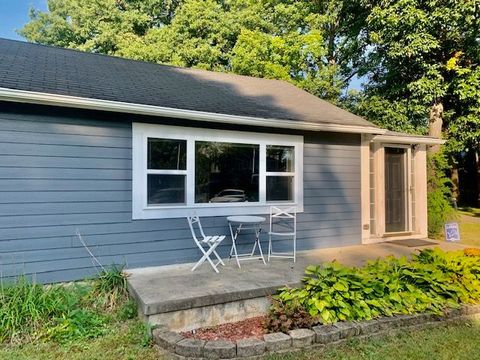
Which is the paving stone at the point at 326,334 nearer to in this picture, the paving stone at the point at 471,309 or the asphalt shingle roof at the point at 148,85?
the paving stone at the point at 471,309

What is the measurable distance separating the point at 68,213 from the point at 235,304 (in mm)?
2443

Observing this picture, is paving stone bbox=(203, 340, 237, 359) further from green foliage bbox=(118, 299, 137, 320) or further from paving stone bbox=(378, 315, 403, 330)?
paving stone bbox=(378, 315, 403, 330)

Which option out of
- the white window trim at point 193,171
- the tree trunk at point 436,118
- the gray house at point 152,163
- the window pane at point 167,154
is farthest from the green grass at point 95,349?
the tree trunk at point 436,118

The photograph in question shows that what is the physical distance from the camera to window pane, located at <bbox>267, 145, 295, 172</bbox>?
6152mm

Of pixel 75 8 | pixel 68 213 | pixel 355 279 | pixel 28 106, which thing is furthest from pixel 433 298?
pixel 75 8

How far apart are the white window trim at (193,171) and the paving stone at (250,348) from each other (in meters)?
A: 2.53

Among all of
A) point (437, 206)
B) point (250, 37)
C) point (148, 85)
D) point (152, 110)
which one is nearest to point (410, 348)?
point (152, 110)

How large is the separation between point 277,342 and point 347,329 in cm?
75

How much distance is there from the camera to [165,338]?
3189 millimetres

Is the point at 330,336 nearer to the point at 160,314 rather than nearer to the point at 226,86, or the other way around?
the point at 160,314

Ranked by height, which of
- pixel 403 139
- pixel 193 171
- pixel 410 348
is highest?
pixel 403 139

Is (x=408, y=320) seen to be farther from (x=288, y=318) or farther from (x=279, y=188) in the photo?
(x=279, y=188)

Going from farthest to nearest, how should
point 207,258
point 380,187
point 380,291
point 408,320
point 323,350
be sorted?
point 380,187, point 207,258, point 380,291, point 408,320, point 323,350

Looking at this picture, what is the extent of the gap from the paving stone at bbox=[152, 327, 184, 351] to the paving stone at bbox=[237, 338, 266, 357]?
0.54 meters
